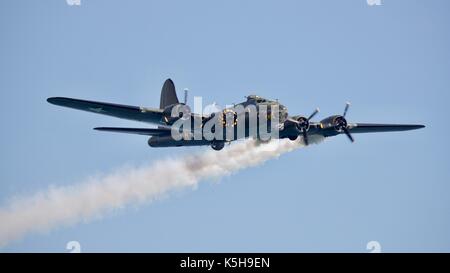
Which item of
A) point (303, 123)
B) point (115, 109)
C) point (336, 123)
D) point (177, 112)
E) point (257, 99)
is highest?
point (257, 99)

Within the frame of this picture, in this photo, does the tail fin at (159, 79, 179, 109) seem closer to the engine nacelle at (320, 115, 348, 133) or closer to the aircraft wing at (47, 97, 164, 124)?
the aircraft wing at (47, 97, 164, 124)

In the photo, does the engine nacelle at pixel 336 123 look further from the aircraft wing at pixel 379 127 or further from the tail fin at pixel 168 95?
the tail fin at pixel 168 95

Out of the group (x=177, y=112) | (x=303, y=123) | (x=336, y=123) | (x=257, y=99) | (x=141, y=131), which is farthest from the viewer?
(x=336, y=123)

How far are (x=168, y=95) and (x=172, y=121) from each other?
587 centimetres

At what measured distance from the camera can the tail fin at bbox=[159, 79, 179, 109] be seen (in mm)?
53406

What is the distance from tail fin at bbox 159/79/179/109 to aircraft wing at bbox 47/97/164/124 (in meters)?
4.40

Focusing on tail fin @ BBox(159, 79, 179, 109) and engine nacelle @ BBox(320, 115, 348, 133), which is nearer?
engine nacelle @ BBox(320, 115, 348, 133)

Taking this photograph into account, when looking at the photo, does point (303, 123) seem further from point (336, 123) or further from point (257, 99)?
point (257, 99)

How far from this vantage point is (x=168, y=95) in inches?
2111

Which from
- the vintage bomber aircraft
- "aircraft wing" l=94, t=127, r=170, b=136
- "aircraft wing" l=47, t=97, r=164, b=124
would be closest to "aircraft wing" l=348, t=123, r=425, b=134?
the vintage bomber aircraft

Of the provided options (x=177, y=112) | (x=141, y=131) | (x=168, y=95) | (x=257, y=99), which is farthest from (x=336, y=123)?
(x=141, y=131)
